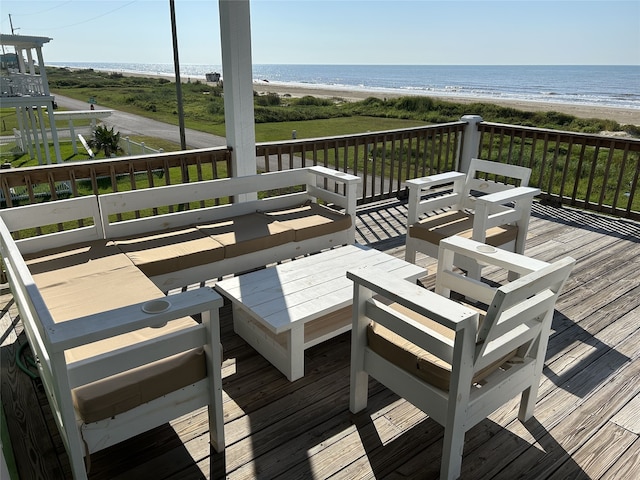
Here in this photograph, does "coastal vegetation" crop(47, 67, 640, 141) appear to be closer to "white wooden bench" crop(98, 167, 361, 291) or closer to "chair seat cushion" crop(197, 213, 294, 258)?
"white wooden bench" crop(98, 167, 361, 291)

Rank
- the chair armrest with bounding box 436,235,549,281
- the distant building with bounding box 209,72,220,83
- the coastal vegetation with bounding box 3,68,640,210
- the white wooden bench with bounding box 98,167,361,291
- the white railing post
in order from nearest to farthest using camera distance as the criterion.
Answer: the chair armrest with bounding box 436,235,549,281 → the white wooden bench with bounding box 98,167,361,291 → the white railing post → the coastal vegetation with bounding box 3,68,640,210 → the distant building with bounding box 209,72,220,83

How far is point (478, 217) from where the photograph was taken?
3.09 m

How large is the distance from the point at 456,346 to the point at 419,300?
203 millimetres

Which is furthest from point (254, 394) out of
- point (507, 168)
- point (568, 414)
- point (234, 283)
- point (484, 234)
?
point (507, 168)

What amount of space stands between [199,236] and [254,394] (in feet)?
4.30

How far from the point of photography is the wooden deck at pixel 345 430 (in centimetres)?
179

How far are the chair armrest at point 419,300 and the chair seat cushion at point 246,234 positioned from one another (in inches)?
53.8

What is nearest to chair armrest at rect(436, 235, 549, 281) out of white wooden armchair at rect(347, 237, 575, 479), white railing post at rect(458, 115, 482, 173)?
white wooden armchair at rect(347, 237, 575, 479)

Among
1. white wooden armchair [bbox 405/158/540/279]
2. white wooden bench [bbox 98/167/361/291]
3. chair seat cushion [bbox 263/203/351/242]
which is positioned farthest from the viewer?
chair seat cushion [bbox 263/203/351/242]

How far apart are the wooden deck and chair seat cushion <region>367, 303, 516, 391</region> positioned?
1.29 ft

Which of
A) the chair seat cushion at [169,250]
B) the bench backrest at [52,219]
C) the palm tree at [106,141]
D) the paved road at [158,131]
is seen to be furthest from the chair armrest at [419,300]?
the paved road at [158,131]

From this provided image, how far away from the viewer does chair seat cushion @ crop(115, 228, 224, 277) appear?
106 inches

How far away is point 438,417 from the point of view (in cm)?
170

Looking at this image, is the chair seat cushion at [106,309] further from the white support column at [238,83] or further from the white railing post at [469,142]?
the white railing post at [469,142]
